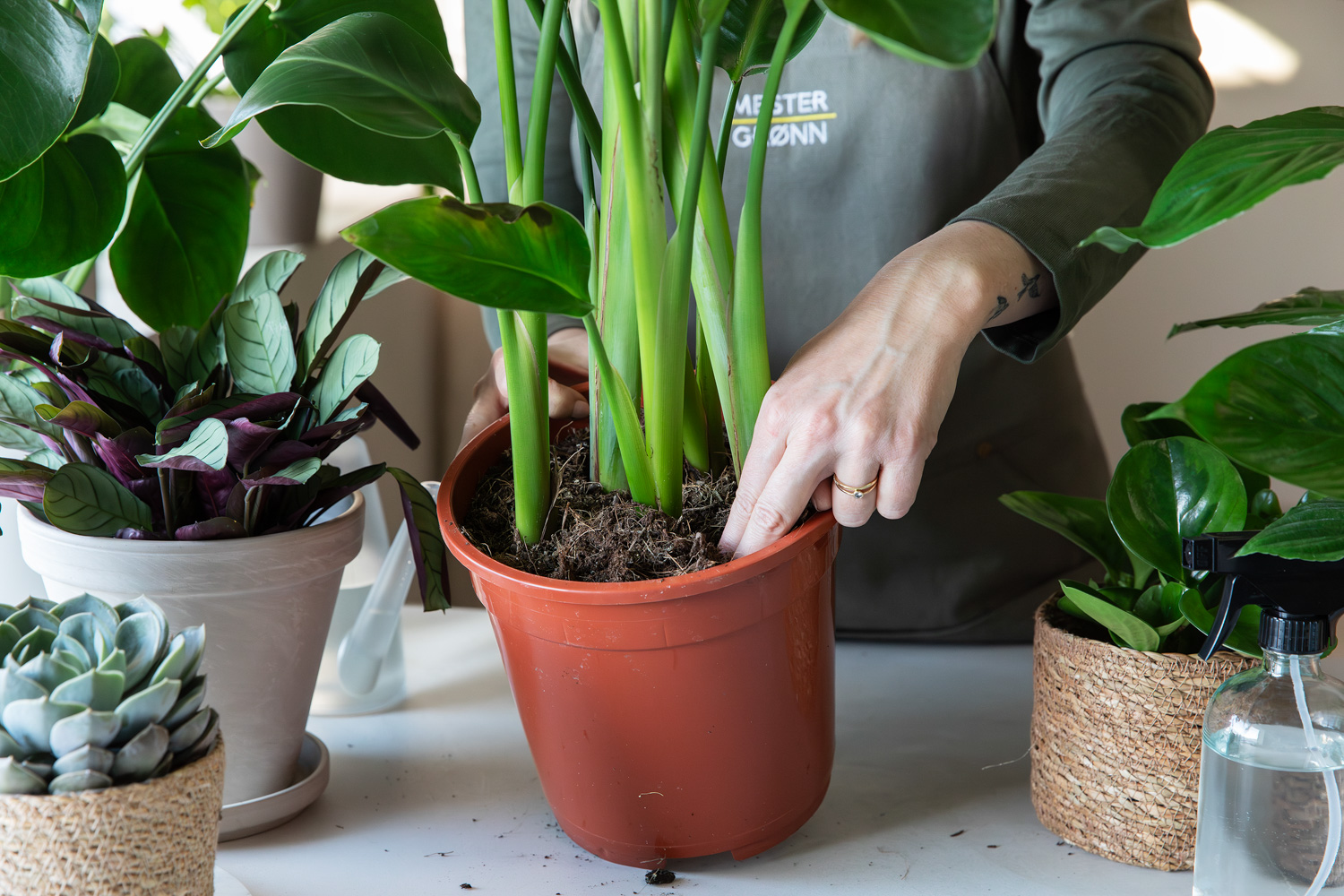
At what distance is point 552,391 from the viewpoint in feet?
2.17

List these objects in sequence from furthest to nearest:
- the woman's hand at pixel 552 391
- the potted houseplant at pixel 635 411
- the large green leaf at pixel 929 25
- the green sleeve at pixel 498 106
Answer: the green sleeve at pixel 498 106 → the woman's hand at pixel 552 391 → the potted houseplant at pixel 635 411 → the large green leaf at pixel 929 25

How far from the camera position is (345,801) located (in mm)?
583

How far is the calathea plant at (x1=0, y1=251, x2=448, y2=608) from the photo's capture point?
48 cm

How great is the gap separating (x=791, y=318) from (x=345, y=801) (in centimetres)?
56

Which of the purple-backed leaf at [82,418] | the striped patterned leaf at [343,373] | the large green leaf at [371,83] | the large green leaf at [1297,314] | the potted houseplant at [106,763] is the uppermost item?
the large green leaf at [371,83]

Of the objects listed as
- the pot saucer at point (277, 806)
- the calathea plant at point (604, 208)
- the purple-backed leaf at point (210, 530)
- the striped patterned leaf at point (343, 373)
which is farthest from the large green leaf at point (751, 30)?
the pot saucer at point (277, 806)

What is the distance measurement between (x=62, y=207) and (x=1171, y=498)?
60cm

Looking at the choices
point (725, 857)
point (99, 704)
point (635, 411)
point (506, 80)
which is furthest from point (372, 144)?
point (725, 857)

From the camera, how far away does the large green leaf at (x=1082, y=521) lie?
53cm

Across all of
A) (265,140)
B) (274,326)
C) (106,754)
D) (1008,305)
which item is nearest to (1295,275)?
(1008,305)

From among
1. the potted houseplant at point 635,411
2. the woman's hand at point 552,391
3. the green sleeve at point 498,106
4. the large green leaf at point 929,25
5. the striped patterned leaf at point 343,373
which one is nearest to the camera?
the large green leaf at point 929,25

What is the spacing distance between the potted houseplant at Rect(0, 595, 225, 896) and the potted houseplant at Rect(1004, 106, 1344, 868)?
14.4 inches

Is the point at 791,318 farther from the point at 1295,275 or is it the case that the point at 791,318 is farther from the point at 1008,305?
the point at 1295,275

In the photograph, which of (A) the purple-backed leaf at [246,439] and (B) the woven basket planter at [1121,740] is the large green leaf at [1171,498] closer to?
(B) the woven basket planter at [1121,740]
